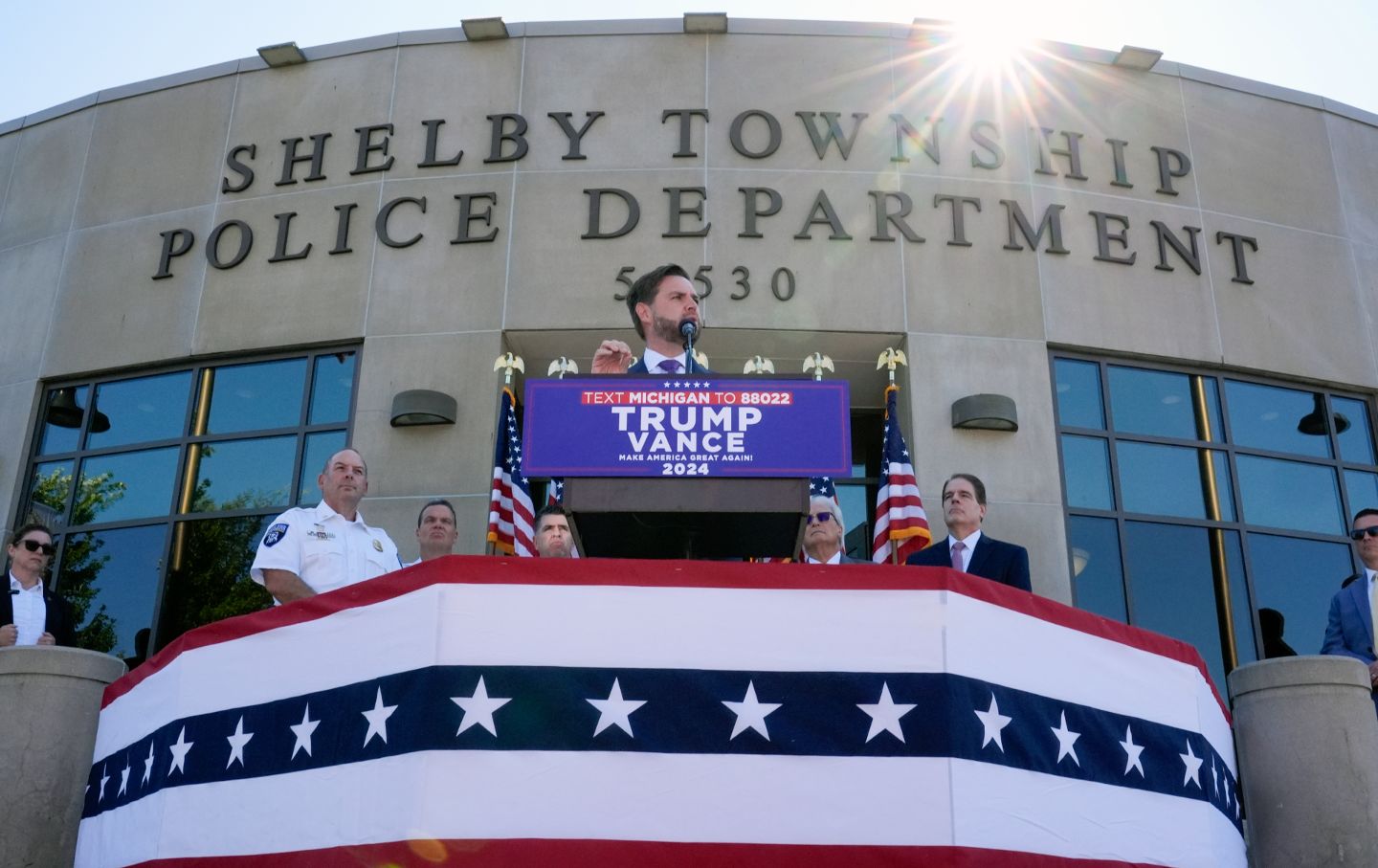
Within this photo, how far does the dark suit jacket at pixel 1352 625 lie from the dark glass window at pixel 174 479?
7.44 meters

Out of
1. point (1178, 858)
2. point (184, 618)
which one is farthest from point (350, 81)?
point (1178, 858)

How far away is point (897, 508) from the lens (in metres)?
9.63

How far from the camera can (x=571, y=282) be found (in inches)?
431

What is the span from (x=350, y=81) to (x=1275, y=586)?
30.3ft

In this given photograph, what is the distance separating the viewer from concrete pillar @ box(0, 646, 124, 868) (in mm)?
5707

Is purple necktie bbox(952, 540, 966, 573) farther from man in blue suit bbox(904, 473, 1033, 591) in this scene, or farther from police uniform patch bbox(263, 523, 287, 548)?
police uniform patch bbox(263, 523, 287, 548)

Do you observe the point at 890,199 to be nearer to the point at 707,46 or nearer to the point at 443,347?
the point at 707,46

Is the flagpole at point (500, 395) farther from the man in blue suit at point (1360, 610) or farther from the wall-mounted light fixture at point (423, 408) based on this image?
the man in blue suit at point (1360, 610)

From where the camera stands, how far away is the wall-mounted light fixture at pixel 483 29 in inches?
461

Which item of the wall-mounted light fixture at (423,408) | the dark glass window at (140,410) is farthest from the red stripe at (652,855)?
the dark glass window at (140,410)

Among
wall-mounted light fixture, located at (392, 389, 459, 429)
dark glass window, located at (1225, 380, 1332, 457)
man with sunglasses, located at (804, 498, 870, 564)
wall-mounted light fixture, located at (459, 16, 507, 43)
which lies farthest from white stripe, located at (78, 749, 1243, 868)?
wall-mounted light fixture, located at (459, 16, 507, 43)

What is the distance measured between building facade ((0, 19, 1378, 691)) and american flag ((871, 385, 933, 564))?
21.0 inches

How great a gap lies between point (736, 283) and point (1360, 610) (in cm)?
545

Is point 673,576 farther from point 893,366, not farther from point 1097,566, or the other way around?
point 1097,566
